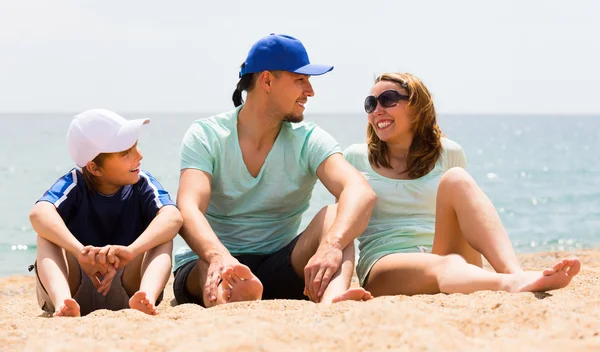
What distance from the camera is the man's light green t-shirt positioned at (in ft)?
15.6

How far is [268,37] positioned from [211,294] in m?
1.68

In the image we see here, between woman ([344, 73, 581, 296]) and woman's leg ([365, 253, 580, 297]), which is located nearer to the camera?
Result: woman's leg ([365, 253, 580, 297])

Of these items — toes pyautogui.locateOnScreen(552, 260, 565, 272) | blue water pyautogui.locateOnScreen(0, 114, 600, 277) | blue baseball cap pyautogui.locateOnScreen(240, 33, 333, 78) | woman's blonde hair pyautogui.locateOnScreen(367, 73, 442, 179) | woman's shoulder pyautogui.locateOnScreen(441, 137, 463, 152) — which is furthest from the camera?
blue water pyautogui.locateOnScreen(0, 114, 600, 277)

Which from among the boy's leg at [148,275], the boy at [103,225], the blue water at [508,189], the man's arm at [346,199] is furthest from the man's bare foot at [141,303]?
the blue water at [508,189]

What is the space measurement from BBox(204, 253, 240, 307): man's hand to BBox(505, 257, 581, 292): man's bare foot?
1.42m

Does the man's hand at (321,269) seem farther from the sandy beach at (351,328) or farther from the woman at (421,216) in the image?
the sandy beach at (351,328)

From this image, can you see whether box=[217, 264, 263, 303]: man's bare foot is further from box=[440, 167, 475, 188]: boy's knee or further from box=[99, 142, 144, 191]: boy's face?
box=[440, 167, 475, 188]: boy's knee

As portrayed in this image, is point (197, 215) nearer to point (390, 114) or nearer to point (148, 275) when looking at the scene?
point (148, 275)

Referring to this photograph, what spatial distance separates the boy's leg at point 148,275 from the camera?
3738 mm

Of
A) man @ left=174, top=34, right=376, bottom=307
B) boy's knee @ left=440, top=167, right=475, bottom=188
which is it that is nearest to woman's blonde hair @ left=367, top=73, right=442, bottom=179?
man @ left=174, top=34, right=376, bottom=307

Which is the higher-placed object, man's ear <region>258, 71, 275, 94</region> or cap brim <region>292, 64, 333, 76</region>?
cap brim <region>292, 64, 333, 76</region>

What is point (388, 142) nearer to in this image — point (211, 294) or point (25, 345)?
point (211, 294)

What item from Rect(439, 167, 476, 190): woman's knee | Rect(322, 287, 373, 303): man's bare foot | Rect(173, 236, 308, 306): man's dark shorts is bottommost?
Rect(173, 236, 308, 306): man's dark shorts

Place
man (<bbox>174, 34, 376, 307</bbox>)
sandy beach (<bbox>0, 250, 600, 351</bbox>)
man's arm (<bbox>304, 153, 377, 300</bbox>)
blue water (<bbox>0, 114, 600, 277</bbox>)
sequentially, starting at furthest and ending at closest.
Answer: blue water (<bbox>0, 114, 600, 277</bbox>), man (<bbox>174, 34, 376, 307</bbox>), man's arm (<bbox>304, 153, 377, 300</bbox>), sandy beach (<bbox>0, 250, 600, 351</bbox>)
